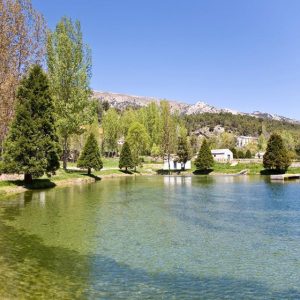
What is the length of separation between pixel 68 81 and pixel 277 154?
53.7 metres

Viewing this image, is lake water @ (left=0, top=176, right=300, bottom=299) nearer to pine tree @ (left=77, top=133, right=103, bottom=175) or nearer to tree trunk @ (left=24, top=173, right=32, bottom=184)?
tree trunk @ (left=24, top=173, right=32, bottom=184)

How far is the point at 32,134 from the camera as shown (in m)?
42.3

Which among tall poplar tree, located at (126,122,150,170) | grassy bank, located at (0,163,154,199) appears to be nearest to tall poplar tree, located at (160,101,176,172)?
tall poplar tree, located at (126,122,150,170)

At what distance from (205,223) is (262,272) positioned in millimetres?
9765

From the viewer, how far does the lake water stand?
1065cm

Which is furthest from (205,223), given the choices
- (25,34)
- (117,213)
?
(25,34)

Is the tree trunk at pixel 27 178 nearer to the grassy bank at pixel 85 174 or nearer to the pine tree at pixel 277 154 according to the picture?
the grassy bank at pixel 85 174

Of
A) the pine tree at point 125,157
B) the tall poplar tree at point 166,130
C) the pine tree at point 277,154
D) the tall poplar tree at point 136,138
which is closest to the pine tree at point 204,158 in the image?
the tall poplar tree at point 166,130

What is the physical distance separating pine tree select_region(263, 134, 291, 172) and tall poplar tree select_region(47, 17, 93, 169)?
48.1 metres

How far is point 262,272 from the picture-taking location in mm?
12422

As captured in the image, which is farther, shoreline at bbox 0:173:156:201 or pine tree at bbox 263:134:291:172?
pine tree at bbox 263:134:291:172

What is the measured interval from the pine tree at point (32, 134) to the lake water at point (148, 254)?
15.0 meters

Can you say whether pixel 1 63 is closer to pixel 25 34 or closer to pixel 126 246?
pixel 25 34

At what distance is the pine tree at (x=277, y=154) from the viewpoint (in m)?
89.8
